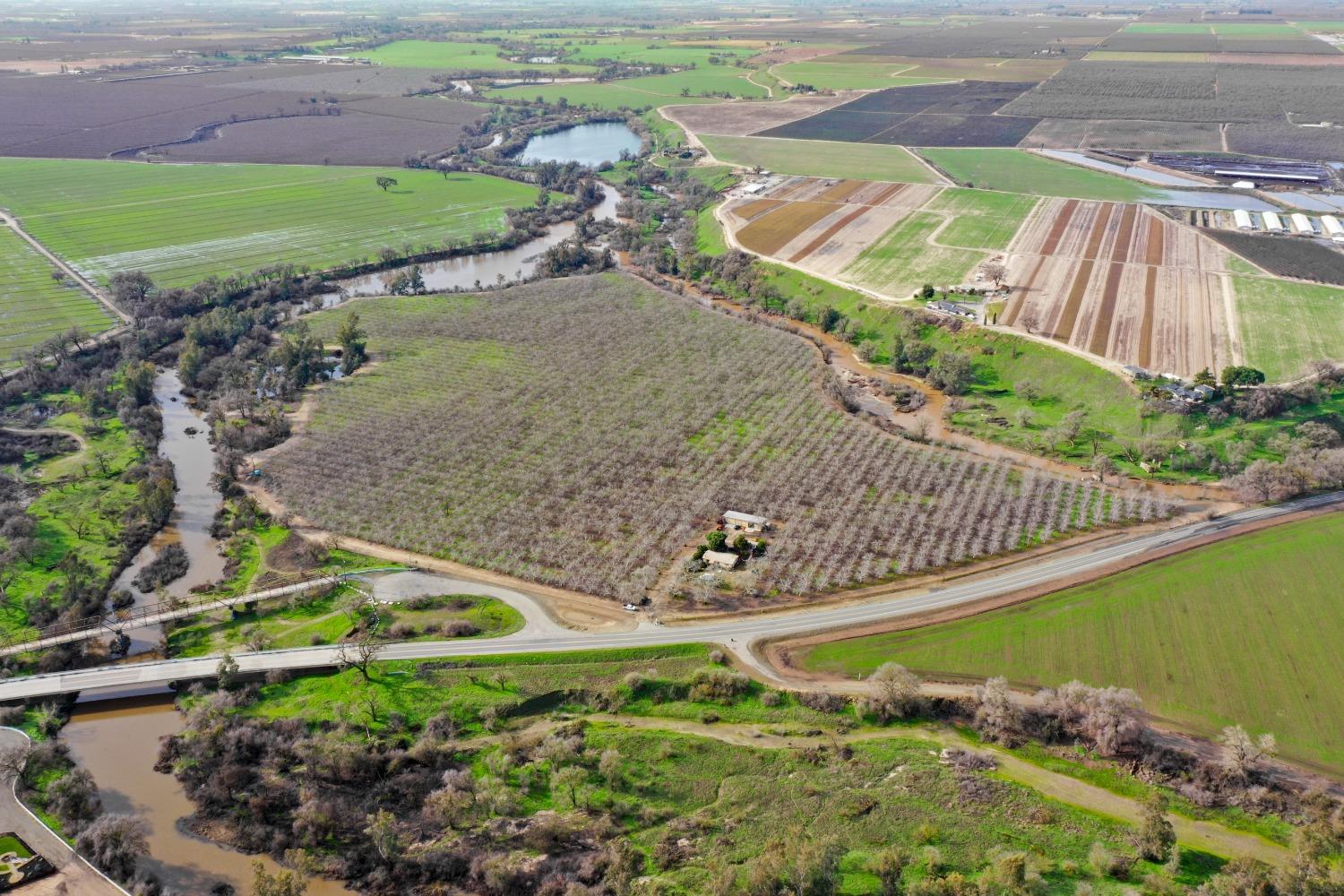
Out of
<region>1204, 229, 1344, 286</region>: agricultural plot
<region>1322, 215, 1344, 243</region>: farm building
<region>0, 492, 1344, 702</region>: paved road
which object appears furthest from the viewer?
<region>1322, 215, 1344, 243</region>: farm building

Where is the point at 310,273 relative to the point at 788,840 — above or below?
above

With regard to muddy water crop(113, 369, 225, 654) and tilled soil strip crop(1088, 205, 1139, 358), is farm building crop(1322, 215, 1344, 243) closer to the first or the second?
tilled soil strip crop(1088, 205, 1139, 358)

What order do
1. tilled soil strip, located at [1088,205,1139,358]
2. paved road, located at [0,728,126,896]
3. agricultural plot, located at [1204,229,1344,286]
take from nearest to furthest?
1. paved road, located at [0,728,126,896]
2. tilled soil strip, located at [1088,205,1139,358]
3. agricultural plot, located at [1204,229,1344,286]

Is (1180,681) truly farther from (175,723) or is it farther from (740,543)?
(175,723)

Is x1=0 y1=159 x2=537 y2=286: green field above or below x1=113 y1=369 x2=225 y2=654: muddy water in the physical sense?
above

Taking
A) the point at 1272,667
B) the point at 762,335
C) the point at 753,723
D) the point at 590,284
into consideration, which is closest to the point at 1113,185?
the point at 762,335

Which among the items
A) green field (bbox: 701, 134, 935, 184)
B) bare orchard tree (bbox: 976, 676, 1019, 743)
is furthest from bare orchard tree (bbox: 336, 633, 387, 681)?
green field (bbox: 701, 134, 935, 184)

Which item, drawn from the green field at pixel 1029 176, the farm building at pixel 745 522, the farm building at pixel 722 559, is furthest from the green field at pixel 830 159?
the farm building at pixel 722 559
